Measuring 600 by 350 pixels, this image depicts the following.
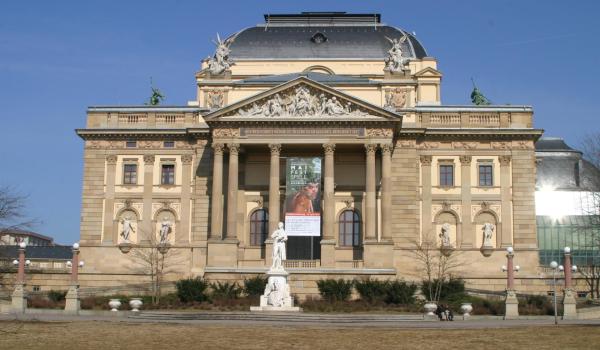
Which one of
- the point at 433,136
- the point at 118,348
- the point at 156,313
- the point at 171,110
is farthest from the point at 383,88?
A: the point at 118,348

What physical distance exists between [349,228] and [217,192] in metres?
10.3

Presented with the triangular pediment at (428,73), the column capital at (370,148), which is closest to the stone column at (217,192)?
the column capital at (370,148)

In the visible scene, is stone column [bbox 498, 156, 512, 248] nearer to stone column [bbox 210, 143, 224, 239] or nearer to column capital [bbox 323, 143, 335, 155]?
column capital [bbox 323, 143, 335, 155]

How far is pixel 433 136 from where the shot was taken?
235ft

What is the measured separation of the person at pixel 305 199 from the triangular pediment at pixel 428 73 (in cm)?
1992

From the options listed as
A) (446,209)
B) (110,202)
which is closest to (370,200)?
(446,209)

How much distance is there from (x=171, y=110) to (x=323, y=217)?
15.2m

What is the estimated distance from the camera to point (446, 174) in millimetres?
71875

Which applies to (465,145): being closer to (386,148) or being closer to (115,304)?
(386,148)

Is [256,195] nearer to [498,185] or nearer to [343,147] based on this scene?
[343,147]

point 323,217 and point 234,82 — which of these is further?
point 234,82

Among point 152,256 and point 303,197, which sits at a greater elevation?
point 303,197

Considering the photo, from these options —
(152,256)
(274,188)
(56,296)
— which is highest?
(274,188)

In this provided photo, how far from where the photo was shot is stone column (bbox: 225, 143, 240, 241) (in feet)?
220
